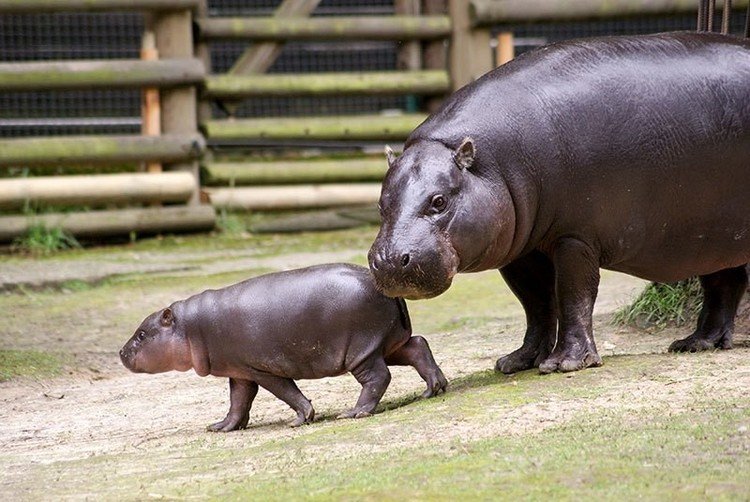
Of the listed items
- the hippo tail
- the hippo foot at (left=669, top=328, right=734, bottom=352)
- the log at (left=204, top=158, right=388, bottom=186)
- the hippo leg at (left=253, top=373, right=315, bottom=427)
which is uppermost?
the hippo tail

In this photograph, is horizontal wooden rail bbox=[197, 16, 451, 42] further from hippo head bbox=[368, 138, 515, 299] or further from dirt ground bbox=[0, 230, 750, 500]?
hippo head bbox=[368, 138, 515, 299]

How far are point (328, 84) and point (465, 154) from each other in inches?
290

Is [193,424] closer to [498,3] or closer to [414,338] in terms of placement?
[414,338]

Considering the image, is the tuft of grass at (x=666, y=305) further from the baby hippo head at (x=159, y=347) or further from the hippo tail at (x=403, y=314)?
the baby hippo head at (x=159, y=347)

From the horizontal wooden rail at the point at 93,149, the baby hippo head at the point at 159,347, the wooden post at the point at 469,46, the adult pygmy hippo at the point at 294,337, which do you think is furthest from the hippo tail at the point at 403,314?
the wooden post at the point at 469,46

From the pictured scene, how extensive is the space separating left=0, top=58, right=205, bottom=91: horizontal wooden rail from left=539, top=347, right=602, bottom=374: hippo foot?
664cm

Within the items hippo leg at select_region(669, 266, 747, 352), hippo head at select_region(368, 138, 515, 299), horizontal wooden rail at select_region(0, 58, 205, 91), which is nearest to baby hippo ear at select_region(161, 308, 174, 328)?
hippo head at select_region(368, 138, 515, 299)

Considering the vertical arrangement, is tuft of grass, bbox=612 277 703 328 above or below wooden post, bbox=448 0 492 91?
below

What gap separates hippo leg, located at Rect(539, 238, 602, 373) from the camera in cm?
491

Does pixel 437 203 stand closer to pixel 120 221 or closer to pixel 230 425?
pixel 230 425

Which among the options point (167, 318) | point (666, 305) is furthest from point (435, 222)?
point (666, 305)

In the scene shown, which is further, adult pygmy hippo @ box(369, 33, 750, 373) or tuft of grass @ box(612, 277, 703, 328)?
tuft of grass @ box(612, 277, 703, 328)

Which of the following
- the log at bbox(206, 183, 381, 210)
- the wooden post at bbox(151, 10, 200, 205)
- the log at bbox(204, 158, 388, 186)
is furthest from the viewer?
the log at bbox(204, 158, 388, 186)

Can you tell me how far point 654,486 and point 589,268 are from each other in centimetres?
176
